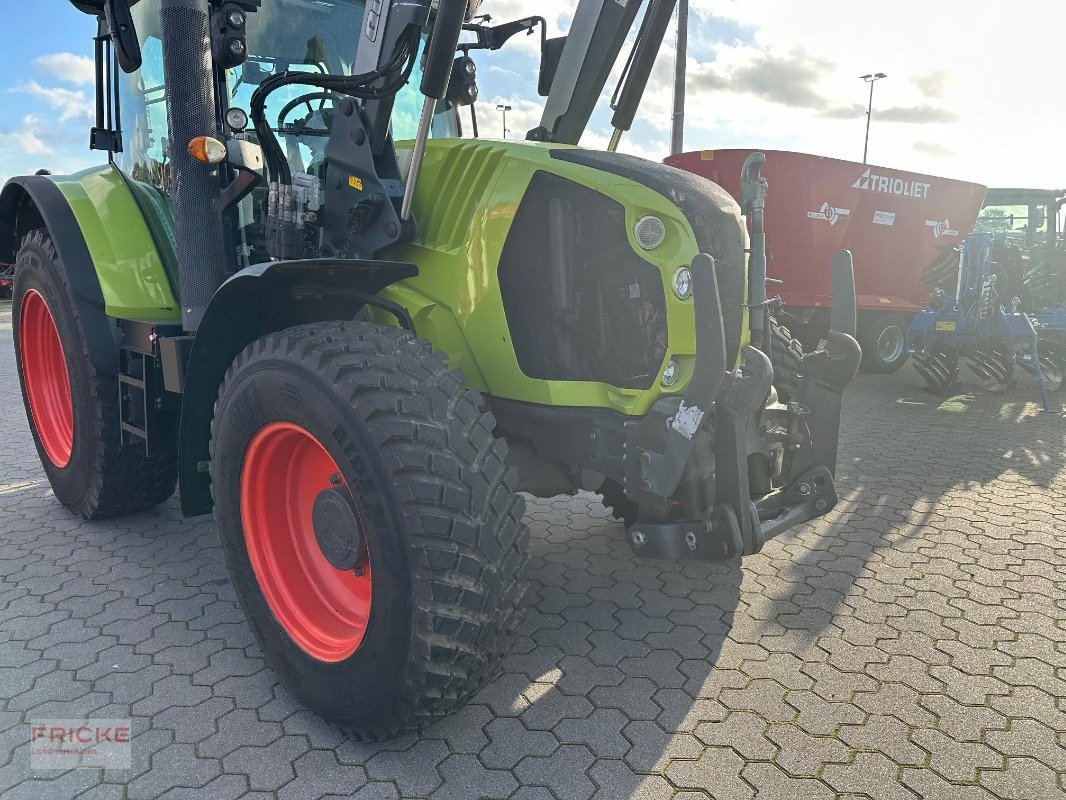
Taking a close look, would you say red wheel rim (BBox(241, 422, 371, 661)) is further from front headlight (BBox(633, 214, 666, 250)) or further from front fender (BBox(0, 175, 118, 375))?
front fender (BBox(0, 175, 118, 375))

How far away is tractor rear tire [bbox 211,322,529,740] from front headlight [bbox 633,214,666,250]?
0.75m

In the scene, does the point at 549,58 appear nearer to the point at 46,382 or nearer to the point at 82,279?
the point at 82,279

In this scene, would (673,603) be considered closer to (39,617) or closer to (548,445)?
(548,445)

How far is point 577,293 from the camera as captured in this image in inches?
108

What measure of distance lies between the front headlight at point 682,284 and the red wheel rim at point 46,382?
354cm

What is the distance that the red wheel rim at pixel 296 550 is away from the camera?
8.71 ft

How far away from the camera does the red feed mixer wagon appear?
30.0ft

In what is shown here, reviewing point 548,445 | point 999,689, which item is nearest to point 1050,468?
point 999,689

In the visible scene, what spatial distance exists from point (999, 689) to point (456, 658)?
77.9 inches

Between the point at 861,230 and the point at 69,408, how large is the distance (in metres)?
8.74

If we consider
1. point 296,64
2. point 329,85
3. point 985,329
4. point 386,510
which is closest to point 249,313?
point 329,85

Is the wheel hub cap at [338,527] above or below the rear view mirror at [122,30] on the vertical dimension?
below

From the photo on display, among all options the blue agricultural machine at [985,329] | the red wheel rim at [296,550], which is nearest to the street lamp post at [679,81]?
the blue agricultural machine at [985,329]

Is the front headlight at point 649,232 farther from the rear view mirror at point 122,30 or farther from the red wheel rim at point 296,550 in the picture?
the rear view mirror at point 122,30
